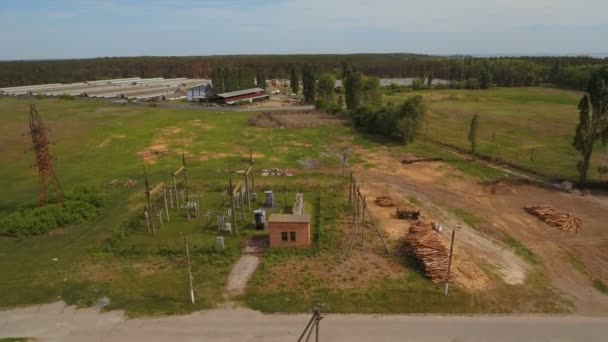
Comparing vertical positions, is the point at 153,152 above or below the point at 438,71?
below

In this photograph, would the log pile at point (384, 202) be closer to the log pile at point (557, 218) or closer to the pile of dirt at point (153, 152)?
the log pile at point (557, 218)

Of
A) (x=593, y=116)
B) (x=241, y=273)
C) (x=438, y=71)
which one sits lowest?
(x=241, y=273)

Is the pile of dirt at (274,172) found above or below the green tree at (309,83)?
below

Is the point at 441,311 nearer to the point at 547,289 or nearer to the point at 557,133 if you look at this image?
the point at 547,289

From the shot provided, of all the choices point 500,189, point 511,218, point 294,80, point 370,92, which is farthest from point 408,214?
point 294,80

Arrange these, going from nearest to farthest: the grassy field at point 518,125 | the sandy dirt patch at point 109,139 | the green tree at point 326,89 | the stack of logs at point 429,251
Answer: the stack of logs at point 429,251 < the grassy field at point 518,125 < the sandy dirt patch at point 109,139 < the green tree at point 326,89

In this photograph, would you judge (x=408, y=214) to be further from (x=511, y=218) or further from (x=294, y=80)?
(x=294, y=80)

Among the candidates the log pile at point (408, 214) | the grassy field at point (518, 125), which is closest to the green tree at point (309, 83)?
the grassy field at point (518, 125)
